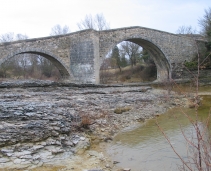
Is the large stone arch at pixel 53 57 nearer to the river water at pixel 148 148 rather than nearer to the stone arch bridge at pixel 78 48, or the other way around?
the stone arch bridge at pixel 78 48

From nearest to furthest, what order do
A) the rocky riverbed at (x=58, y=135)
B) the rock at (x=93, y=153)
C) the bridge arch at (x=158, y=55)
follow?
the rocky riverbed at (x=58, y=135) → the rock at (x=93, y=153) → the bridge arch at (x=158, y=55)

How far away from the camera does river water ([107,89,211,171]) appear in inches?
172

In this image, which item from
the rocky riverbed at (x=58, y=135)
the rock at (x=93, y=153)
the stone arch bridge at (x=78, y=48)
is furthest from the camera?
the stone arch bridge at (x=78, y=48)

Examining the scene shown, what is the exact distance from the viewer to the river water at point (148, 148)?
4.36 meters

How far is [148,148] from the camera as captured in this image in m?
5.26

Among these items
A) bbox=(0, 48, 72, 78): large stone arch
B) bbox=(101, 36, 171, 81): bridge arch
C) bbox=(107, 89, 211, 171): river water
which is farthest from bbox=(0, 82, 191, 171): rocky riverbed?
bbox=(101, 36, 171, 81): bridge arch

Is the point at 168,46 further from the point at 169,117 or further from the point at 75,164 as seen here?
the point at 75,164

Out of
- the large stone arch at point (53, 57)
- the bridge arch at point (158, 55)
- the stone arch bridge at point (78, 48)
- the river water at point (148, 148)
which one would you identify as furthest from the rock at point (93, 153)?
the bridge arch at point (158, 55)

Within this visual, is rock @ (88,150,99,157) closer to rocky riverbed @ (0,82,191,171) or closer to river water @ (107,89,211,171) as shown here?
rocky riverbed @ (0,82,191,171)

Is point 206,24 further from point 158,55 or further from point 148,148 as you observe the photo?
point 148,148

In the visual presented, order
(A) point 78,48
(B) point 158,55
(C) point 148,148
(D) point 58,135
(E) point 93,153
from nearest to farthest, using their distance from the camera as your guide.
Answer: (E) point 93,153
(C) point 148,148
(D) point 58,135
(A) point 78,48
(B) point 158,55

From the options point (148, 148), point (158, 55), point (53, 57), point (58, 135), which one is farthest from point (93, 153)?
point (158, 55)

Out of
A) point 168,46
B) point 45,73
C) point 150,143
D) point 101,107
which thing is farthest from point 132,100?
point 45,73

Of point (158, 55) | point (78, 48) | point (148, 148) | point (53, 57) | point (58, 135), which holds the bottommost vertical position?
point (148, 148)
